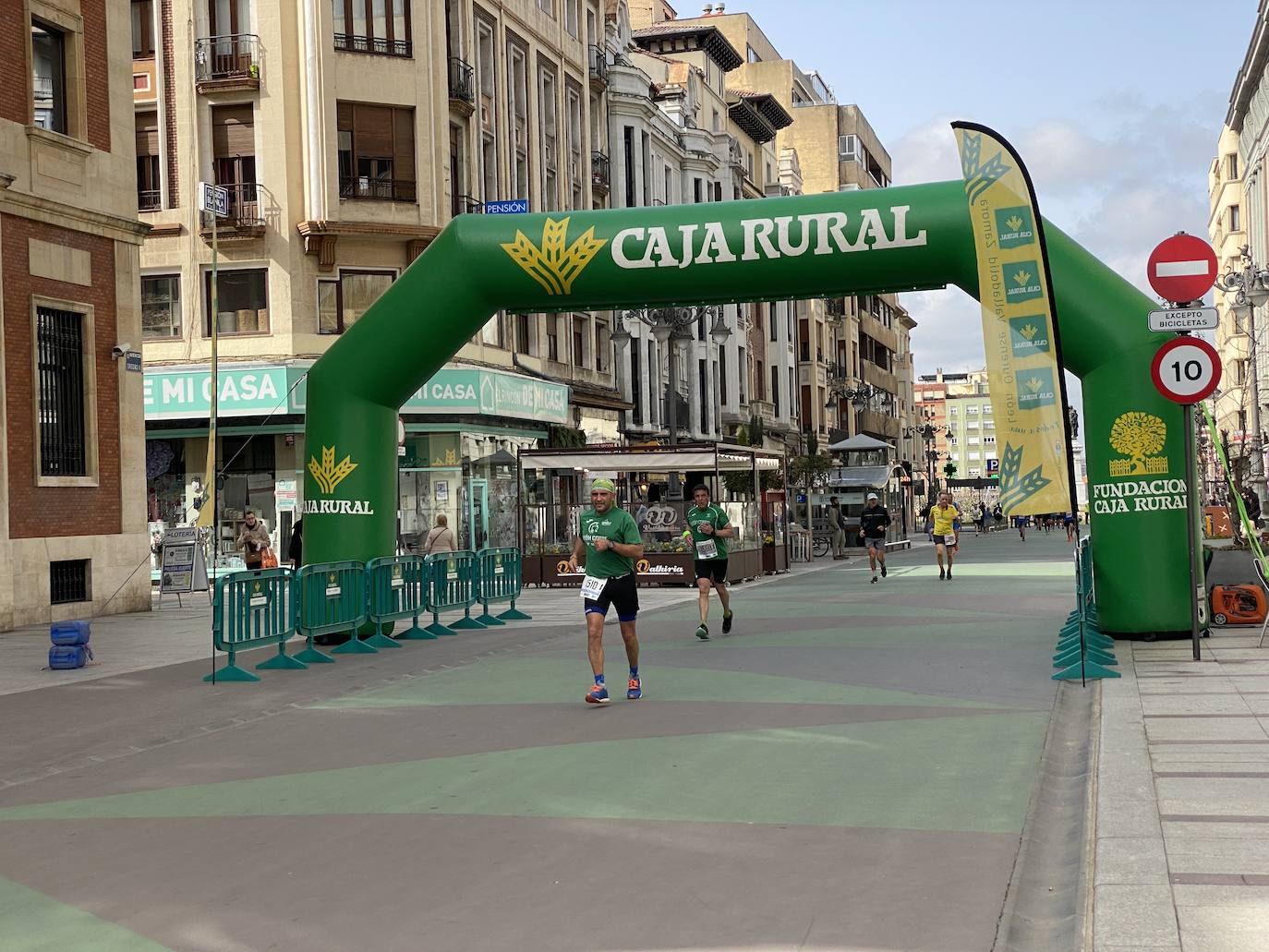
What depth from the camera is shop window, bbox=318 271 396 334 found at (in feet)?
117

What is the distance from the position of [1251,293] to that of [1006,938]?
112 feet

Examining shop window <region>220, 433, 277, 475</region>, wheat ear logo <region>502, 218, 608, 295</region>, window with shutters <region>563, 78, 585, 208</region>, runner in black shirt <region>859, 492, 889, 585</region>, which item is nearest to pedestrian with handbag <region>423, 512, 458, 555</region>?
runner in black shirt <region>859, 492, 889, 585</region>

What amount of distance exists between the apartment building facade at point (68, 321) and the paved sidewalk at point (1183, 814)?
15.4m

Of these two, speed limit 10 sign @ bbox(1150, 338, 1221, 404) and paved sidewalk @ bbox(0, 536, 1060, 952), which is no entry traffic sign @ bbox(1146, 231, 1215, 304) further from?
paved sidewalk @ bbox(0, 536, 1060, 952)

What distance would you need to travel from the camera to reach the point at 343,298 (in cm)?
3578

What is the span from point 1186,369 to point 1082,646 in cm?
276

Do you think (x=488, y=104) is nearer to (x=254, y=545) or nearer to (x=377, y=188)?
(x=377, y=188)

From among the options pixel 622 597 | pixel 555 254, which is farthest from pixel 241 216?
pixel 622 597

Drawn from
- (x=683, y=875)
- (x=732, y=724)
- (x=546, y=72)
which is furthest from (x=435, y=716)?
(x=546, y=72)

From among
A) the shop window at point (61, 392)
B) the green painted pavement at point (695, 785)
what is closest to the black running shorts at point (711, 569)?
the green painted pavement at point (695, 785)

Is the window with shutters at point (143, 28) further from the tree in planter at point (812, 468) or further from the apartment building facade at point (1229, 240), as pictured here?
the apartment building facade at point (1229, 240)

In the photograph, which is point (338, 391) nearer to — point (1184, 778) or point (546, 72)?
point (1184, 778)

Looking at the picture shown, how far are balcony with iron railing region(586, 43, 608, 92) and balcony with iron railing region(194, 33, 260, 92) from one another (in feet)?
51.8

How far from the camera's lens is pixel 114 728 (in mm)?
11711
